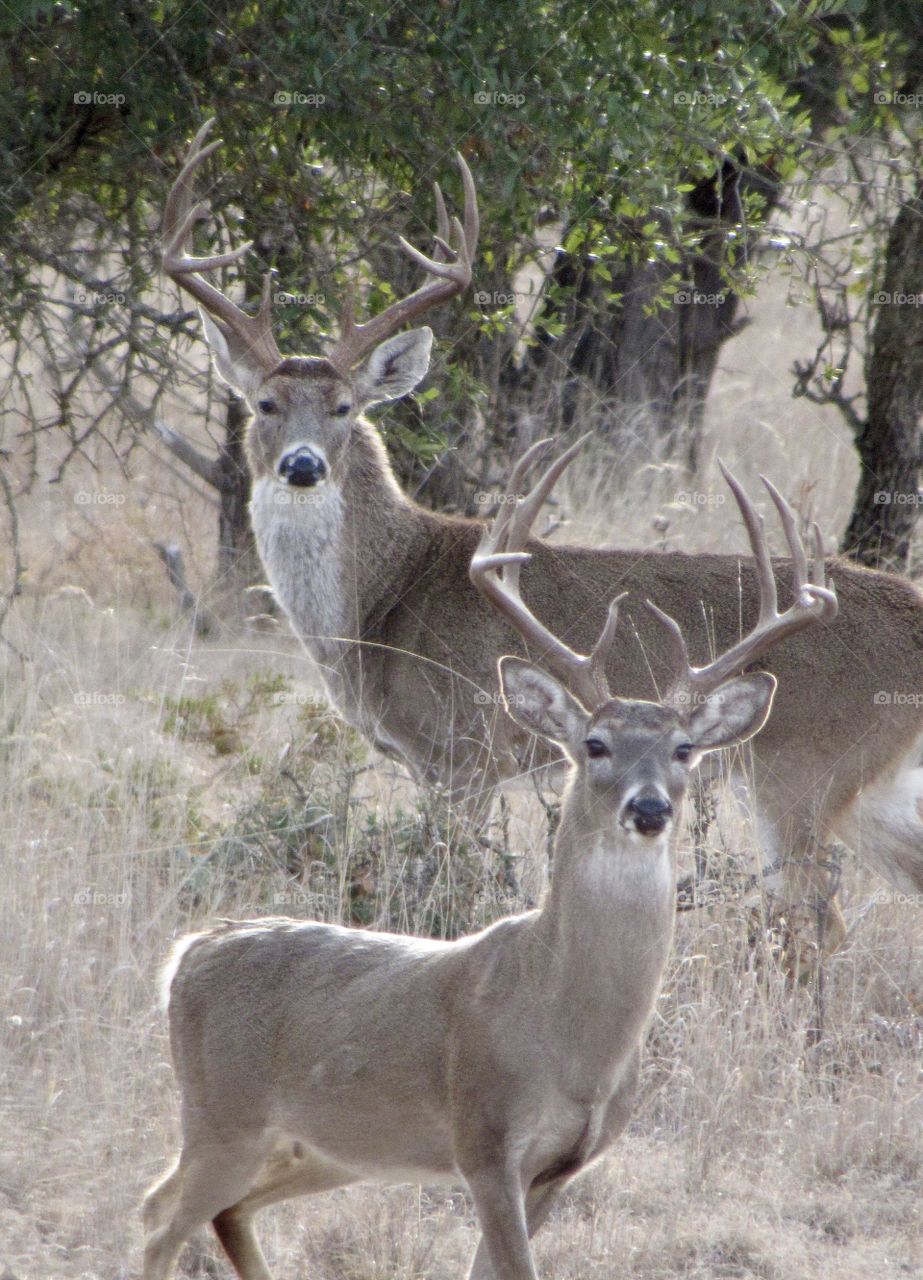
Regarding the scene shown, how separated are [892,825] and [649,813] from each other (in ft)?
9.57

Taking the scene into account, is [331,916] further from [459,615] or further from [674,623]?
[674,623]

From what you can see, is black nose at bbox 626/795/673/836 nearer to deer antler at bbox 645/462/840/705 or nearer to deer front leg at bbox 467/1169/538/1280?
deer antler at bbox 645/462/840/705

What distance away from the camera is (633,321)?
12820 mm

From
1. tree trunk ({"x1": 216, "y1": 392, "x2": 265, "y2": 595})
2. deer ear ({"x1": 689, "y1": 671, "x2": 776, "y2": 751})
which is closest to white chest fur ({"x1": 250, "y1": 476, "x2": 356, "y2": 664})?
deer ear ({"x1": 689, "y1": 671, "x2": 776, "y2": 751})

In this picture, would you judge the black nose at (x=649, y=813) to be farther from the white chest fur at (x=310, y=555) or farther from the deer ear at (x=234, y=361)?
the deer ear at (x=234, y=361)

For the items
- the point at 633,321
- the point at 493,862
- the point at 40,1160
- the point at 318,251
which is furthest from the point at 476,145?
the point at 633,321

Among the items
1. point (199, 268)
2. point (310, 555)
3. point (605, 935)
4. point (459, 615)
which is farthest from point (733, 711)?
point (199, 268)

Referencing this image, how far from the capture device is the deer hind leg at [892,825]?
6746 mm

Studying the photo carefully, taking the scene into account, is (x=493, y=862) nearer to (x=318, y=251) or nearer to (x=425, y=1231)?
(x=425, y=1231)

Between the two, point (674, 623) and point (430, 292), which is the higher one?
point (430, 292)

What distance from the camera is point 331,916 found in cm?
598

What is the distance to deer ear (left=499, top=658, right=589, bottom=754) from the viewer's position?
4.62 meters

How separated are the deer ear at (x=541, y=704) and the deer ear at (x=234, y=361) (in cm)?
307

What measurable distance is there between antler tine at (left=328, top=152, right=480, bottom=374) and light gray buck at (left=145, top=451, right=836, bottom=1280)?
2827 millimetres
